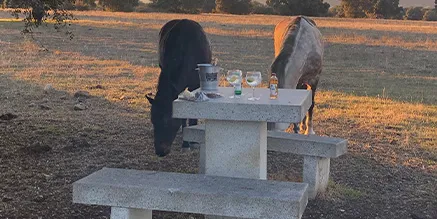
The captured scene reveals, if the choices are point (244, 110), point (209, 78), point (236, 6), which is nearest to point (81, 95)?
point (209, 78)

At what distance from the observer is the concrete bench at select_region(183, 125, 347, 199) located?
5.22 metres

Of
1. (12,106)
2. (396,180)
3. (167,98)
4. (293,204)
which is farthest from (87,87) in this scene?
(293,204)

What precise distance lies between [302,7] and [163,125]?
4803cm

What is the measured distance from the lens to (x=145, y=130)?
7934 millimetres

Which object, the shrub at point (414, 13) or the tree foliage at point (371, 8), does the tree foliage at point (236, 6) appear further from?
the shrub at point (414, 13)

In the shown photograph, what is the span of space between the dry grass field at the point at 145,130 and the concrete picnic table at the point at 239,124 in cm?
78

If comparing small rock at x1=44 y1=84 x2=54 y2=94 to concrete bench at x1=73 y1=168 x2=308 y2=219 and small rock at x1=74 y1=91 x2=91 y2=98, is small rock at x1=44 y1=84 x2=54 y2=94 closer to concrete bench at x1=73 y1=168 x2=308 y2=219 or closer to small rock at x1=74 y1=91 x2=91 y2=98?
small rock at x1=74 y1=91 x2=91 y2=98

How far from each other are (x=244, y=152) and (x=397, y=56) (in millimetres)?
15216

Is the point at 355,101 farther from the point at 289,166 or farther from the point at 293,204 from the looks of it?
the point at 293,204

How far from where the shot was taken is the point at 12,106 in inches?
365

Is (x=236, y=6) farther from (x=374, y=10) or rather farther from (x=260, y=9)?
(x=374, y=10)

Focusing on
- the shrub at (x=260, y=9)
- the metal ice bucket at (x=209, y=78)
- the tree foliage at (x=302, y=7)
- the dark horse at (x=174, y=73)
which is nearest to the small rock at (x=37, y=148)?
the dark horse at (x=174, y=73)

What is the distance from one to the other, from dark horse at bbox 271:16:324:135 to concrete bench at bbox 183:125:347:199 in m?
0.40

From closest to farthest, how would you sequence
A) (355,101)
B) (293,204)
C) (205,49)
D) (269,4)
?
(293,204) → (205,49) → (355,101) → (269,4)
